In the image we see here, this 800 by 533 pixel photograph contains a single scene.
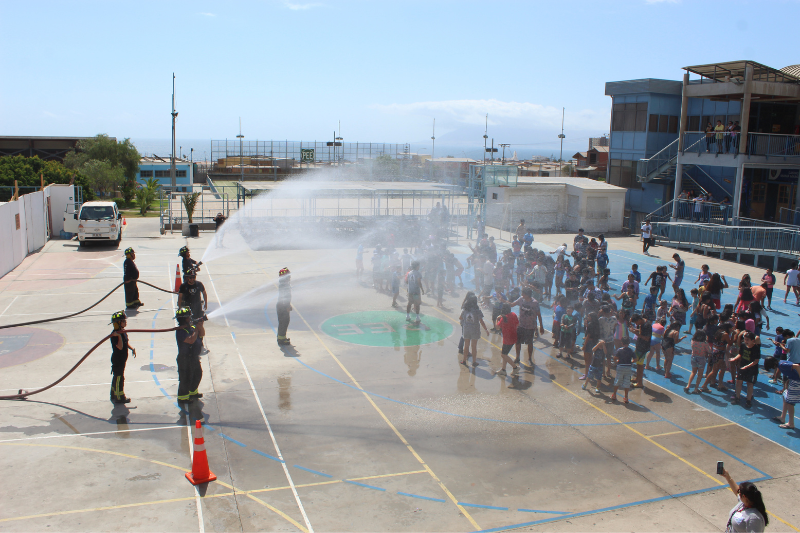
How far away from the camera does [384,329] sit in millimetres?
14992

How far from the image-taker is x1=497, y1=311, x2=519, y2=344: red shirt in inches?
469

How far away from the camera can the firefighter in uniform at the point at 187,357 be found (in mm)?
9672

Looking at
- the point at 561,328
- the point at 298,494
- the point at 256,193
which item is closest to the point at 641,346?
the point at 561,328

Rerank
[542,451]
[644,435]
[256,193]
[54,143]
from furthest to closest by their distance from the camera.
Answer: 1. [54,143]
2. [256,193]
3. [644,435]
4. [542,451]

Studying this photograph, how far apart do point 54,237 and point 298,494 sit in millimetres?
26889

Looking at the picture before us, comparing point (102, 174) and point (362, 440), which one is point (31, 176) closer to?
point (102, 174)

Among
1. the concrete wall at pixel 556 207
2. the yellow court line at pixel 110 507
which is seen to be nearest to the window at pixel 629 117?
the concrete wall at pixel 556 207

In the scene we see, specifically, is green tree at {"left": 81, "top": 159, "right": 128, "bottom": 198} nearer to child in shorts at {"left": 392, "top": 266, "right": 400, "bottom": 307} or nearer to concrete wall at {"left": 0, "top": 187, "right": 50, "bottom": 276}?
concrete wall at {"left": 0, "top": 187, "right": 50, "bottom": 276}

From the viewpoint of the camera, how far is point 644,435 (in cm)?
970

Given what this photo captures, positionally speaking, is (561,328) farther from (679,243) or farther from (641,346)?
(679,243)

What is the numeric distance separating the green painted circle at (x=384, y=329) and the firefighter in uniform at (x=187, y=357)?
180 inches

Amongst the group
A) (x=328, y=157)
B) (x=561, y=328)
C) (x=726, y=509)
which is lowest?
(x=726, y=509)

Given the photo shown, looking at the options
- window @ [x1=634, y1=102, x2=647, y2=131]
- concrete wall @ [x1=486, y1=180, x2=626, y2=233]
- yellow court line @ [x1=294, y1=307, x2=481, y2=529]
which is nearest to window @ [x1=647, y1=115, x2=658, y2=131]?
window @ [x1=634, y1=102, x2=647, y2=131]

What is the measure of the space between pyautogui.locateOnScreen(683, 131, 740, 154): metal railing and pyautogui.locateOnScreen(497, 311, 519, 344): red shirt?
2255 cm
